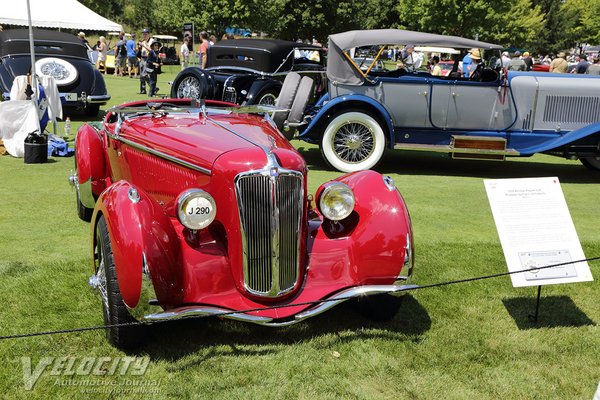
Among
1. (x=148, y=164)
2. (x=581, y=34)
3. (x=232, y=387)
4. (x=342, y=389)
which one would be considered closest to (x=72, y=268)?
(x=148, y=164)

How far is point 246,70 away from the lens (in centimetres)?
1191

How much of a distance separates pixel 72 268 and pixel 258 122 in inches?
70.4

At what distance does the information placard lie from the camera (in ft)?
11.8

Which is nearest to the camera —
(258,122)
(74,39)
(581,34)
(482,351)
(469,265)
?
(482,351)

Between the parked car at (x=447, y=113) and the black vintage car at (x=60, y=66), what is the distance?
201 inches

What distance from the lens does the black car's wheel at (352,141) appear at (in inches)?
321

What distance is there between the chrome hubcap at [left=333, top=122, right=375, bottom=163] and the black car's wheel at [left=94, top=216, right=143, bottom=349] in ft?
17.6

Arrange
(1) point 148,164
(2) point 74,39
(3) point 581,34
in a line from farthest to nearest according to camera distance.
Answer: (3) point 581,34, (2) point 74,39, (1) point 148,164

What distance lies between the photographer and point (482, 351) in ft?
11.2

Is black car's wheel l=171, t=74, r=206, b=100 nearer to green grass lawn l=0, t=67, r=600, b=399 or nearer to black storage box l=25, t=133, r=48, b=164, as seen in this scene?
black storage box l=25, t=133, r=48, b=164

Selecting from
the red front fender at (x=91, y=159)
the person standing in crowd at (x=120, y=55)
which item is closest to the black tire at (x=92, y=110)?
the red front fender at (x=91, y=159)

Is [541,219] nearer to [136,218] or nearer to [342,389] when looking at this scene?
[342,389]

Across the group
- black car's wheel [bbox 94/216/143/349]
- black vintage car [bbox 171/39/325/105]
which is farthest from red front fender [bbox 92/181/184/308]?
black vintage car [bbox 171/39/325/105]

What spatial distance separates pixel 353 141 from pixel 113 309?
564cm
